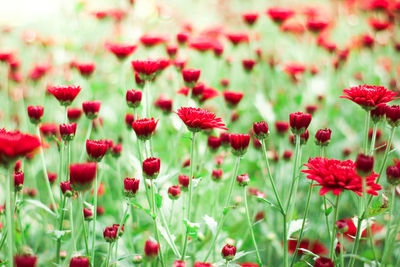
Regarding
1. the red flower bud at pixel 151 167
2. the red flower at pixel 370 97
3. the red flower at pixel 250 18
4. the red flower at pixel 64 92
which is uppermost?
the red flower at pixel 250 18

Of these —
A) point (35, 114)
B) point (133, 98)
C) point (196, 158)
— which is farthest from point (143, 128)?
point (196, 158)

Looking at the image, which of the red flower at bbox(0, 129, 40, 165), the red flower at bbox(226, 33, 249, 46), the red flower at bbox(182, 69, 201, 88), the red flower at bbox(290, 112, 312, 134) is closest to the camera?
the red flower at bbox(0, 129, 40, 165)

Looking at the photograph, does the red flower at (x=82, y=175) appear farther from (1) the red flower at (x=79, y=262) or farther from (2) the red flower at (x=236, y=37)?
(2) the red flower at (x=236, y=37)

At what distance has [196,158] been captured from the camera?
6.03 feet

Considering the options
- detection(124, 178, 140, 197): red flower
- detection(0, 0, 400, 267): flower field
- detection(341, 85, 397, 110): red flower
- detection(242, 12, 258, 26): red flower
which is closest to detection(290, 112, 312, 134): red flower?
detection(0, 0, 400, 267): flower field

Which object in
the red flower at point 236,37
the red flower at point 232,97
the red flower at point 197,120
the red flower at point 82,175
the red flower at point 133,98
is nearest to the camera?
the red flower at point 82,175

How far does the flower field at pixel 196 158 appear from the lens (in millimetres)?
1196

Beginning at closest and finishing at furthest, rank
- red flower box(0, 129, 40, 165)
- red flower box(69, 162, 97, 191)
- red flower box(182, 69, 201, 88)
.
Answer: red flower box(0, 129, 40, 165) < red flower box(69, 162, 97, 191) < red flower box(182, 69, 201, 88)

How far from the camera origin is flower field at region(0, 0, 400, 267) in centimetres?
120

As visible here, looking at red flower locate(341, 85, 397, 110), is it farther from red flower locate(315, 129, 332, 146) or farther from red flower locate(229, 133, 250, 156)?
red flower locate(229, 133, 250, 156)

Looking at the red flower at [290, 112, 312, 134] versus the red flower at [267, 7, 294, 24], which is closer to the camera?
the red flower at [290, 112, 312, 134]

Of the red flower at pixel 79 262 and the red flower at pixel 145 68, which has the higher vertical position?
the red flower at pixel 145 68

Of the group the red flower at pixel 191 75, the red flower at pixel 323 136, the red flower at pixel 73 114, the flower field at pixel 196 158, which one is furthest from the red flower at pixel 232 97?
the red flower at pixel 73 114

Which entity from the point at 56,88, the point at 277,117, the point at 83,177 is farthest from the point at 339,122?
the point at 83,177
